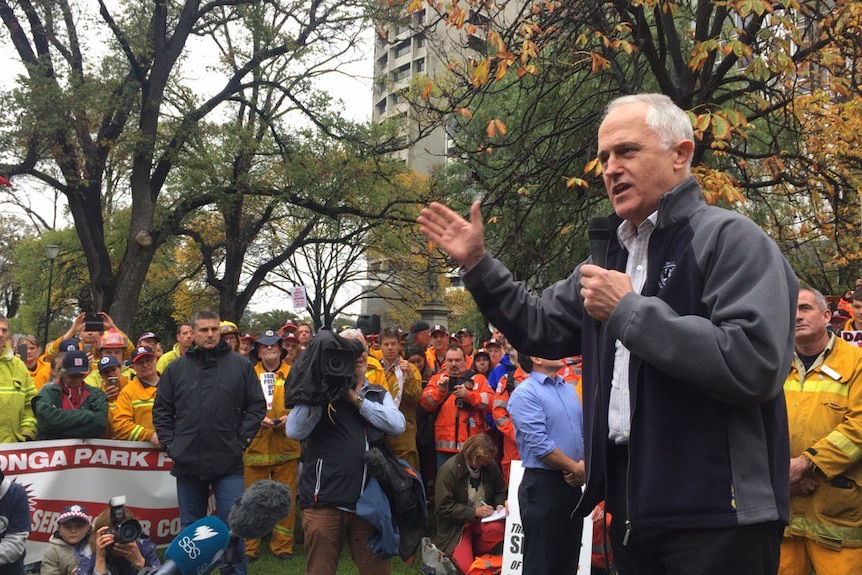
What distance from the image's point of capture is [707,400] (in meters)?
2.02

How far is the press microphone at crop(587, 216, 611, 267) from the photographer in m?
2.46

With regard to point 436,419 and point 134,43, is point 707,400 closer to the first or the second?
point 436,419

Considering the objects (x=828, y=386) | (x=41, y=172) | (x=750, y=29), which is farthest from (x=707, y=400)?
(x=41, y=172)

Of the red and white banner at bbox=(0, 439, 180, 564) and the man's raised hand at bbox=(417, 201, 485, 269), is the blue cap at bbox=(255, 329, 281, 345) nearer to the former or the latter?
the red and white banner at bbox=(0, 439, 180, 564)

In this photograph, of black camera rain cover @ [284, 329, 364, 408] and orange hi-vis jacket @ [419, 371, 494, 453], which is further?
orange hi-vis jacket @ [419, 371, 494, 453]

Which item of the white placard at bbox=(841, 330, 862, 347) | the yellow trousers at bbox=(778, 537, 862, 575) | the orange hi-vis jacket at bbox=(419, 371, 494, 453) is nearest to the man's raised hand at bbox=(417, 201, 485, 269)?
the yellow trousers at bbox=(778, 537, 862, 575)

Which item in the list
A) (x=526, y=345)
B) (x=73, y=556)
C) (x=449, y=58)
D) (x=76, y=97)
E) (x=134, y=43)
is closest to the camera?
(x=526, y=345)

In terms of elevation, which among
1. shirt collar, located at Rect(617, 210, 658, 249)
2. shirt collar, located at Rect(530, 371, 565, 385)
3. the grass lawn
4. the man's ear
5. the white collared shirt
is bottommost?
the grass lawn

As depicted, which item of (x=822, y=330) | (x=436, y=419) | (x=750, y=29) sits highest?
(x=750, y=29)

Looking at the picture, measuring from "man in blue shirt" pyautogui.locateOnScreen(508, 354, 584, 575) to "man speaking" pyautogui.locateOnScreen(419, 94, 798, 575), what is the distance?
2842 mm

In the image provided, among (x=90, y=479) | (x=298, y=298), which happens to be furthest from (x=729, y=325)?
Result: (x=298, y=298)

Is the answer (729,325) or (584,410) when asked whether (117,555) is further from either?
(729,325)

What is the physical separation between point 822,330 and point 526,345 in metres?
3.13

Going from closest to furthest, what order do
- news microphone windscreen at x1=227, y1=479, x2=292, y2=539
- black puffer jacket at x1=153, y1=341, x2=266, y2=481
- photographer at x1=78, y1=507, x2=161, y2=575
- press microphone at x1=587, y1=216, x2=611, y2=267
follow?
press microphone at x1=587, y1=216, x2=611, y2=267, news microphone windscreen at x1=227, y1=479, x2=292, y2=539, photographer at x1=78, y1=507, x2=161, y2=575, black puffer jacket at x1=153, y1=341, x2=266, y2=481
